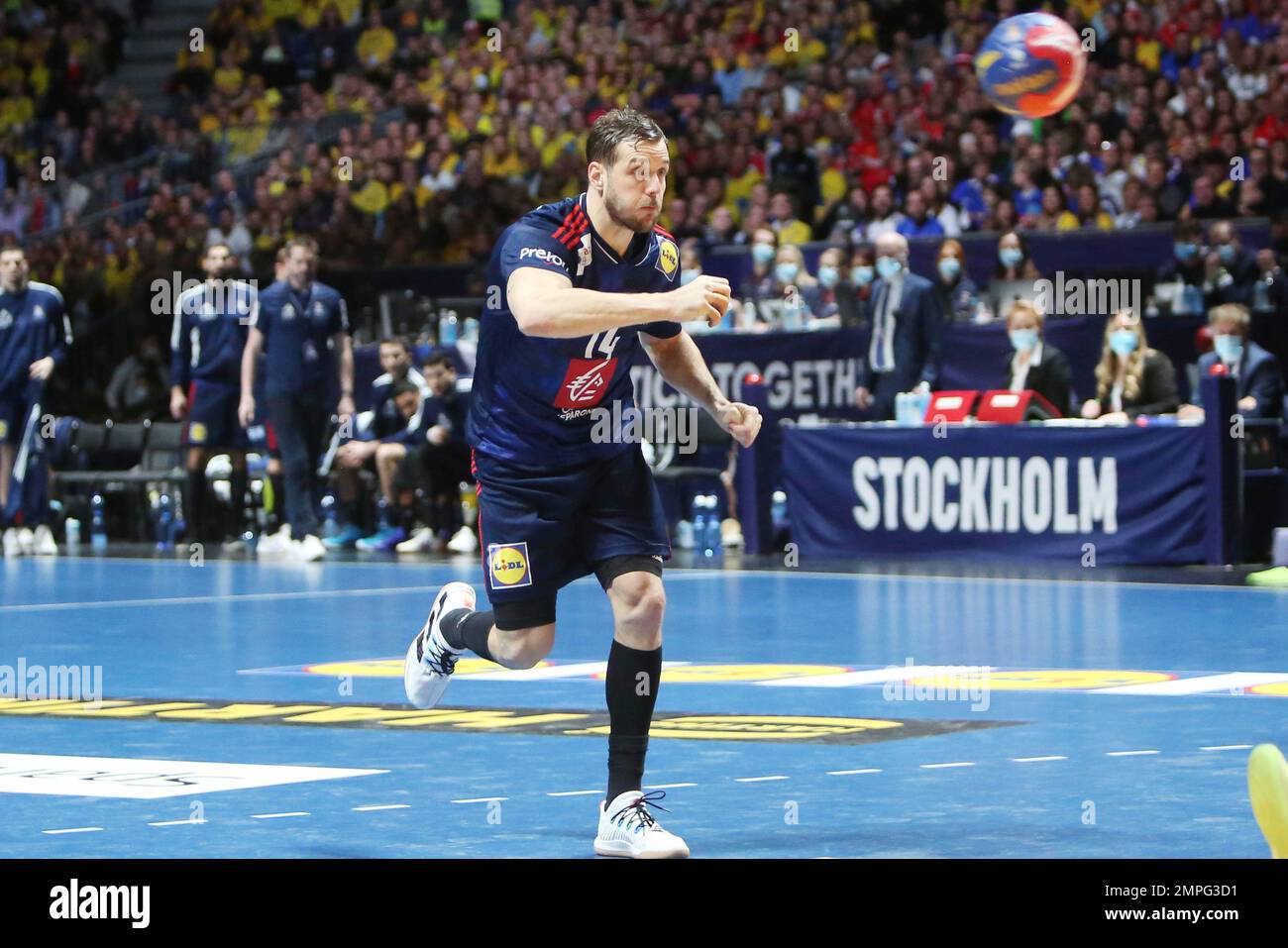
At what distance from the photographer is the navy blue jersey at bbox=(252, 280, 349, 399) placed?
1923cm

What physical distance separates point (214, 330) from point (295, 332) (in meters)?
1.64

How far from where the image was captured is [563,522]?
22.9 ft

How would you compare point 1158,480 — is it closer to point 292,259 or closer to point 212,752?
point 292,259

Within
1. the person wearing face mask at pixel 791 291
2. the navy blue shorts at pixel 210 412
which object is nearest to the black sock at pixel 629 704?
the person wearing face mask at pixel 791 291

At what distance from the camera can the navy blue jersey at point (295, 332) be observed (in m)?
19.2

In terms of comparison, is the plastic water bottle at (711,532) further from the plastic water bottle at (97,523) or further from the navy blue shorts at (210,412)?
the plastic water bottle at (97,523)

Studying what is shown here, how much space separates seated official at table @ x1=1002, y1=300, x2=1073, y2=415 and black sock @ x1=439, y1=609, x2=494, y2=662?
10479 millimetres

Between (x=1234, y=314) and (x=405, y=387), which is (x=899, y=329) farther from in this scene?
(x=405, y=387)

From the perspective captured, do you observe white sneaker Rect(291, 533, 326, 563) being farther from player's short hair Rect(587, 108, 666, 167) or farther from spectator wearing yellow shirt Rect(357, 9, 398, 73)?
player's short hair Rect(587, 108, 666, 167)

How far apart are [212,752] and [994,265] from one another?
43.2 feet

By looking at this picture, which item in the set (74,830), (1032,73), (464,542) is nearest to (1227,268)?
(1032,73)

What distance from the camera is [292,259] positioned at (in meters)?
19.1

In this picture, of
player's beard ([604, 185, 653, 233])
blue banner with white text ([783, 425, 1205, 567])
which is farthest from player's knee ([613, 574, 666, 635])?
blue banner with white text ([783, 425, 1205, 567])

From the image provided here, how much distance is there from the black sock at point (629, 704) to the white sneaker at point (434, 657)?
118cm
